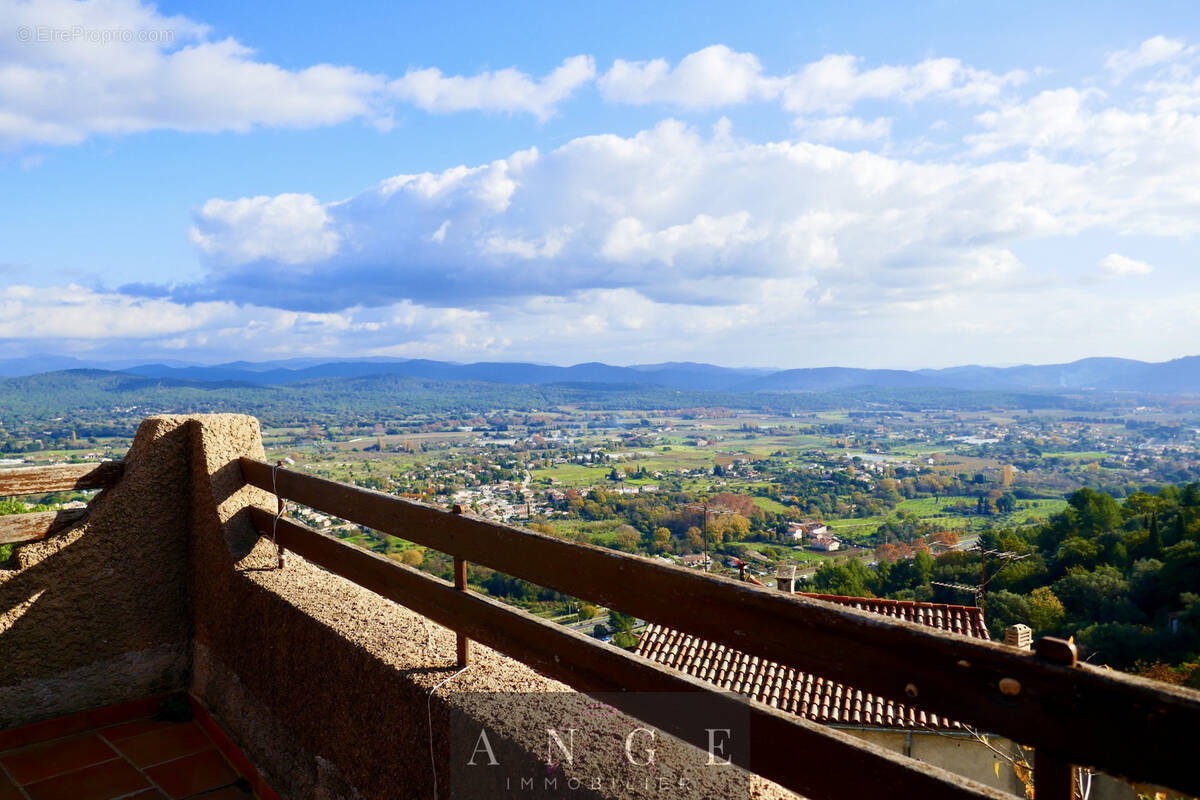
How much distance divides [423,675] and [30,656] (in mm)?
2423

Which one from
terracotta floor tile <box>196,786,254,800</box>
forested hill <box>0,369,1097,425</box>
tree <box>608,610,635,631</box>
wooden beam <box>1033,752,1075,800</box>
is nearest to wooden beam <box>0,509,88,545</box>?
terracotta floor tile <box>196,786,254,800</box>

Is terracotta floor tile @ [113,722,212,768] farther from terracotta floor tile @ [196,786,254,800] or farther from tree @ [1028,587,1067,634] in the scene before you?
tree @ [1028,587,1067,634]

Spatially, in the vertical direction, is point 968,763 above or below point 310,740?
below

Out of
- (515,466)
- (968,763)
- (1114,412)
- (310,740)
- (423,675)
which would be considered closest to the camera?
(423,675)

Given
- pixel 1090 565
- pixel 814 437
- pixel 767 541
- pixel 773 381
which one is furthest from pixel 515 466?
pixel 773 381

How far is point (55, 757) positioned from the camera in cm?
308

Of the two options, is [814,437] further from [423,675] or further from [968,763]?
[423,675]

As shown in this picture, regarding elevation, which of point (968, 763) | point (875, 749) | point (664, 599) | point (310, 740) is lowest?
point (968, 763)

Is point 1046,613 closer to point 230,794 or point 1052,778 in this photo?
point 230,794

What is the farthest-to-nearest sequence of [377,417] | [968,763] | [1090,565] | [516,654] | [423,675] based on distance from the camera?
[377,417] < [1090,565] < [968,763] < [423,675] < [516,654]

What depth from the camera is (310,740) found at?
8.28ft

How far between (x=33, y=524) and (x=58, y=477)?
23 cm

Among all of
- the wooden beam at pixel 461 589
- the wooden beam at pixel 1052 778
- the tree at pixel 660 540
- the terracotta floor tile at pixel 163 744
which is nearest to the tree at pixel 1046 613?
the tree at pixel 660 540

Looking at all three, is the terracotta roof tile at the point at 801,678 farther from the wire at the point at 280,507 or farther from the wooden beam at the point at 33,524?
the wooden beam at the point at 33,524
